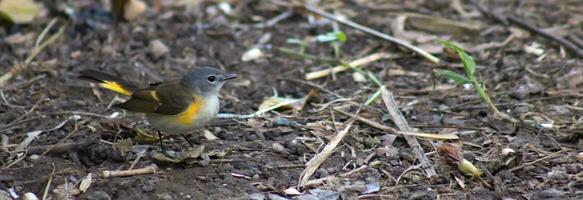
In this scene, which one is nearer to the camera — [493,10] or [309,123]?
[309,123]

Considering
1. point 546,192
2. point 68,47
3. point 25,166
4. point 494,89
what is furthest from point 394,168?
point 68,47

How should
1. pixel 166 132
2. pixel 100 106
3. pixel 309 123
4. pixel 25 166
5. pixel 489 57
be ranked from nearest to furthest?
pixel 25 166 < pixel 166 132 < pixel 309 123 < pixel 100 106 < pixel 489 57

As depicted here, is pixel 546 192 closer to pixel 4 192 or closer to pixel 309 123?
pixel 309 123

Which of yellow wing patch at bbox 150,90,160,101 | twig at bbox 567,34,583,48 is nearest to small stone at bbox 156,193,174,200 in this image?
yellow wing patch at bbox 150,90,160,101

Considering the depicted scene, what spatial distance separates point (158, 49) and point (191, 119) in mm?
2209

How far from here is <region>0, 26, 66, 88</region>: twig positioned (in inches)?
255

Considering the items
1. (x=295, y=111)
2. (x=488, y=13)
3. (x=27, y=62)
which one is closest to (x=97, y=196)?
(x=295, y=111)

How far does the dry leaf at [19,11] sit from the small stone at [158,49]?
3.99 ft

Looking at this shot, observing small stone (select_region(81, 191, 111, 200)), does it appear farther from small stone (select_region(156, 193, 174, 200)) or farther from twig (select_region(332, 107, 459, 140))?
twig (select_region(332, 107, 459, 140))

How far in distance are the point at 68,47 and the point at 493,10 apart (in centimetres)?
381

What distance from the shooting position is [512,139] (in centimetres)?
533

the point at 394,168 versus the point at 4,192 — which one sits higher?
the point at 4,192

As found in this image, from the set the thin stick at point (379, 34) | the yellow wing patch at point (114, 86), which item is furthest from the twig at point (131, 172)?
the thin stick at point (379, 34)

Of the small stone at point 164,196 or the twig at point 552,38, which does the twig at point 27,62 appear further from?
the twig at point 552,38
